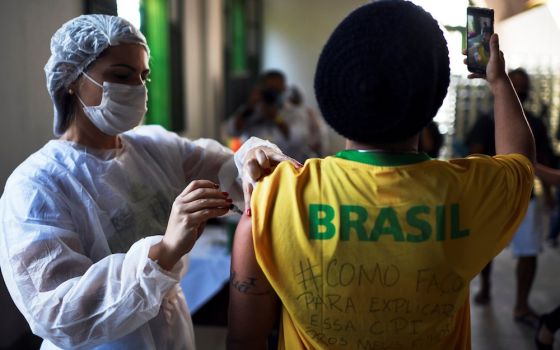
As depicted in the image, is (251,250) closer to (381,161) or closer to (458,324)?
(381,161)

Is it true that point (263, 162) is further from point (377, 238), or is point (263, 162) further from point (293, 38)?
point (293, 38)

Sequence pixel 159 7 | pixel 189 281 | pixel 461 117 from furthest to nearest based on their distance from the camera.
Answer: pixel 461 117 → pixel 159 7 → pixel 189 281

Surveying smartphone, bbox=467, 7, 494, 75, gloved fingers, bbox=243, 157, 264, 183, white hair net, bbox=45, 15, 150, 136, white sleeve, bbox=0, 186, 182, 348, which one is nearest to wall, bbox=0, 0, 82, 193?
white hair net, bbox=45, 15, 150, 136

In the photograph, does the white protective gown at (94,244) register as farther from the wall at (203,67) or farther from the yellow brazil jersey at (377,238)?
the wall at (203,67)

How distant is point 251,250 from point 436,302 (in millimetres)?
289

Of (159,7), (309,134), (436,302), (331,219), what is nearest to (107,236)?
(331,219)

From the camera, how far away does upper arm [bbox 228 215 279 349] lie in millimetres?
806

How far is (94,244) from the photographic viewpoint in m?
1.03

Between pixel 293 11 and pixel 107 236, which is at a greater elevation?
pixel 293 11

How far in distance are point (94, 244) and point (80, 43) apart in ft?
1.38

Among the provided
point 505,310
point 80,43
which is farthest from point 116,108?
point 505,310

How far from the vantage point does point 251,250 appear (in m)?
0.80

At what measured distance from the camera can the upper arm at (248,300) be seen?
2.64ft

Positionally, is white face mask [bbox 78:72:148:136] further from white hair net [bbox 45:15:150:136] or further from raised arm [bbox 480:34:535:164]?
raised arm [bbox 480:34:535:164]
